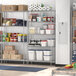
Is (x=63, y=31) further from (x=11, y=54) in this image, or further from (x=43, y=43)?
(x=11, y=54)

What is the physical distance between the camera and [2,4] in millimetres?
11312

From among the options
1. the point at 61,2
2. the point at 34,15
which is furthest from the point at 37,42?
the point at 61,2

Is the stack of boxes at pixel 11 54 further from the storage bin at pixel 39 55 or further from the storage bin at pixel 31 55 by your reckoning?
the storage bin at pixel 39 55

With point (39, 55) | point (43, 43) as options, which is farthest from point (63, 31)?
point (39, 55)

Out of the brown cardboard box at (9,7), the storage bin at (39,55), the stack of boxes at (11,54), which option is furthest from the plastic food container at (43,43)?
the brown cardboard box at (9,7)

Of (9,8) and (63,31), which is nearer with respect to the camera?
(63,31)

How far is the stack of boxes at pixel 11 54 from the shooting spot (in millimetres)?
10633

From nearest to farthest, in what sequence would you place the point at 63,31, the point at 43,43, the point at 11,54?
the point at 63,31, the point at 43,43, the point at 11,54

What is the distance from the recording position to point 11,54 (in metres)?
10.7

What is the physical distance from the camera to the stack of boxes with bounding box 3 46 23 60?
10.6m

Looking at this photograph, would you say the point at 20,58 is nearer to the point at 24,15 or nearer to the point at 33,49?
the point at 33,49

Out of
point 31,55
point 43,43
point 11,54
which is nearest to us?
point 43,43

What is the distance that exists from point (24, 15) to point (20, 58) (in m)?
1.90

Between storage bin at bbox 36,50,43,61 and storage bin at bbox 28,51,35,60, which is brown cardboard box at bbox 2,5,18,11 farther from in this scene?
storage bin at bbox 36,50,43,61
